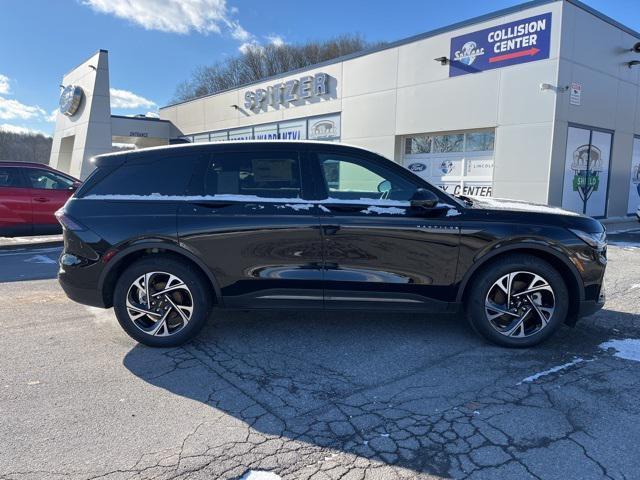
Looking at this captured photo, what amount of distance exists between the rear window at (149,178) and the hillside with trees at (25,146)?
236 feet

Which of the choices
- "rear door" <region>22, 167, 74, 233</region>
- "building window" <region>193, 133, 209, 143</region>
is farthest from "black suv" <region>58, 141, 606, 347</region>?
"building window" <region>193, 133, 209, 143</region>

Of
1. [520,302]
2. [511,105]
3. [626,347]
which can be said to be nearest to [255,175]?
[520,302]

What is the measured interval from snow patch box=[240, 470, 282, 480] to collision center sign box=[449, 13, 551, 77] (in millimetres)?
12612

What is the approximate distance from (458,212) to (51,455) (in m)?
3.39

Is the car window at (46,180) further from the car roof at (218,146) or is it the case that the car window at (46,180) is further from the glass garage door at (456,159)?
the glass garage door at (456,159)

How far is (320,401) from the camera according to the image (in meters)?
3.20

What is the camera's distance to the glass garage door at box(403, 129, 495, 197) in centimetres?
1337

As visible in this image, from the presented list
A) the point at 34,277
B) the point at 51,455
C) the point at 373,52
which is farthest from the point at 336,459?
the point at 373,52

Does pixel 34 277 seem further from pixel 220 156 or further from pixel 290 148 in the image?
pixel 290 148

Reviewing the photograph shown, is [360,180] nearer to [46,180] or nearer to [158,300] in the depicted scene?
[158,300]

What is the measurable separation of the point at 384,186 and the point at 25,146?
3070 inches

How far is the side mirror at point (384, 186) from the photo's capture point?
4078 mm

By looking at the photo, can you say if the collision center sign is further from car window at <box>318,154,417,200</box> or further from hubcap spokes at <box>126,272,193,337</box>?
hubcap spokes at <box>126,272,193,337</box>

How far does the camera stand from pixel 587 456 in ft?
8.50
